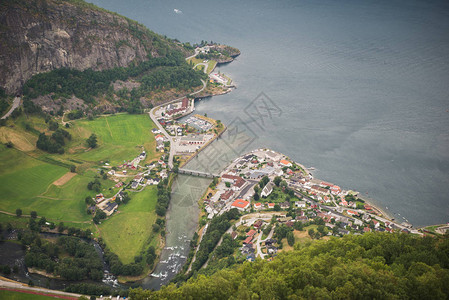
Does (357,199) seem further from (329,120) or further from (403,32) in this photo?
(403,32)

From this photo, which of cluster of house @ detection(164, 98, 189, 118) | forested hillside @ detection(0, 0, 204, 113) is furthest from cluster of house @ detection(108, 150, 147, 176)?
forested hillside @ detection(0, 0, 204, 113)

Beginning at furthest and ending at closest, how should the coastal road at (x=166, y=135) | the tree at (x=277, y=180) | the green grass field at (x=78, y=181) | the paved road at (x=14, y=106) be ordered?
the paved road at (x=14, y=106) → the coastal road at (x=166, y=135) → the tree at (x=277, y=180) → the green grass field at (x=78, y=181)

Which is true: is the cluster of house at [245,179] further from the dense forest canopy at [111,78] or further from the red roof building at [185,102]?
the dense forest canopy at [111,78]

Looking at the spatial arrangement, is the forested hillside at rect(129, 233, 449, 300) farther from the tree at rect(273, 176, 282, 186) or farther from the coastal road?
the coastal road

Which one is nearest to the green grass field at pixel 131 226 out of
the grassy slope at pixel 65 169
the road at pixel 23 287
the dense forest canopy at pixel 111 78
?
the grassy slope at pixel 65 169

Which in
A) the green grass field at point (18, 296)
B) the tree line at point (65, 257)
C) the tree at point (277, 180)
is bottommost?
the green grass field at point (18, 296)


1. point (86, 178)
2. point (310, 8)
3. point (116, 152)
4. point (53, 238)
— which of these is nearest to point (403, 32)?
point (310, 8)
